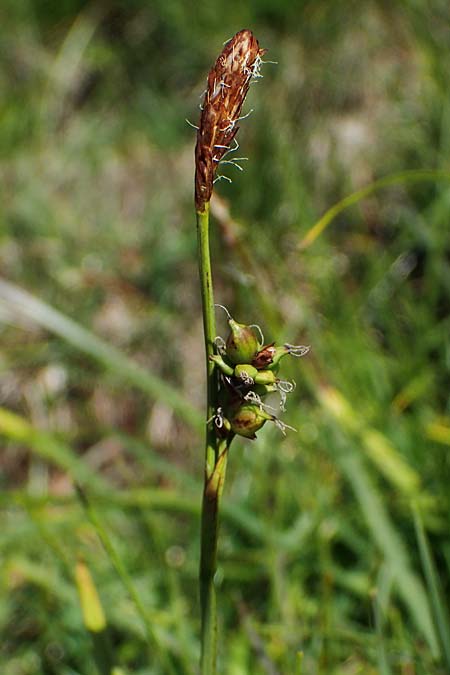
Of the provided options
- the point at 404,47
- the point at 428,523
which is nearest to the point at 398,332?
the point at 428,523

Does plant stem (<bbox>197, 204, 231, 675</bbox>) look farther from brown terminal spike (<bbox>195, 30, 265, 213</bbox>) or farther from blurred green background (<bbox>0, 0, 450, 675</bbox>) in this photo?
blurred green background (<bbox>0, 0, 450, 675</bbox>)

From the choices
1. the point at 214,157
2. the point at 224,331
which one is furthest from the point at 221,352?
the point at 224,331

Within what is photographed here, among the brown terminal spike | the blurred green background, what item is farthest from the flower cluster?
the blurred green background

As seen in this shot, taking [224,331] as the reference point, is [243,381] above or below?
below

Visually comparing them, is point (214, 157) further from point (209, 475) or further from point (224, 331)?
point (224, 331)

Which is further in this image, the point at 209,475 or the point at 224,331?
the point at 224,331

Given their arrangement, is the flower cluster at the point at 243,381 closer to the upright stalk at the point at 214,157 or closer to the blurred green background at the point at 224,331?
the upright stalk at the point at 214,157
